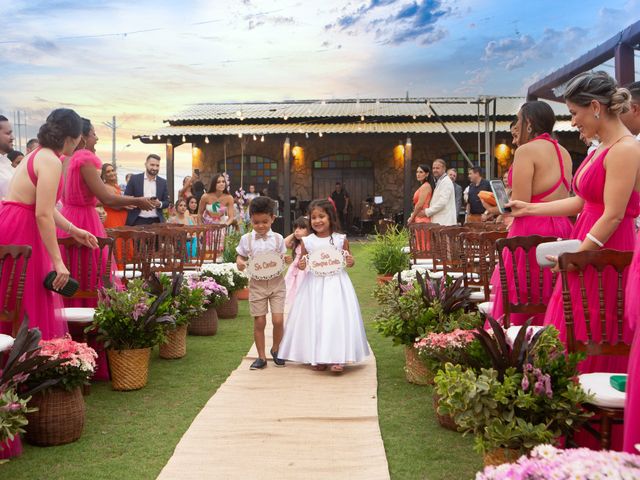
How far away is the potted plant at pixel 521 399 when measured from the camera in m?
2.72

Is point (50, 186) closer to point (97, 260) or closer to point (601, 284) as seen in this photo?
point (97, 260)

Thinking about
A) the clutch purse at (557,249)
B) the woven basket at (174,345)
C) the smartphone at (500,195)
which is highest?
the smartphone at (500,195)

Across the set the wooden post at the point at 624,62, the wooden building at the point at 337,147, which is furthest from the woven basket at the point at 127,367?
the wooden building at the point at 337,147

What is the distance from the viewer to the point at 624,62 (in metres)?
9.69

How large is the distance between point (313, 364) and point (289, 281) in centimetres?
171

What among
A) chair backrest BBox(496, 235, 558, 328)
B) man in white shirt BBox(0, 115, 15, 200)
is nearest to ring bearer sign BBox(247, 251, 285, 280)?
man in white shirt BBox(0, 115, 15, 200)

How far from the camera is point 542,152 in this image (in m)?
4.24

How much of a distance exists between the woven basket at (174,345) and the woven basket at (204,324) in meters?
1.08

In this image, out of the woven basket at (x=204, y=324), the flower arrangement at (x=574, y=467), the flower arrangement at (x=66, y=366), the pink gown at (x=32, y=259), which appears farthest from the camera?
the woven basket at (x=204, y=324)

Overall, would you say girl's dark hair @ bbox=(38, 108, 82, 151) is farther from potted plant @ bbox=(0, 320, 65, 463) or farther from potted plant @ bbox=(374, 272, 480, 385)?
potted plant @ bbox=(374, 272, 480, 385)

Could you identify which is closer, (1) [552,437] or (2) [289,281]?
(1) [552,437]

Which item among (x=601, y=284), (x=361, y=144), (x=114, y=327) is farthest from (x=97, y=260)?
(x=361, y=144)

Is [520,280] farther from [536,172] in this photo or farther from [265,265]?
A: [265,265]

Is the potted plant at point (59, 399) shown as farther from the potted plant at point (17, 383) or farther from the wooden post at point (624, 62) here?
the wooden post at point (624, 62)
